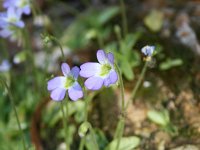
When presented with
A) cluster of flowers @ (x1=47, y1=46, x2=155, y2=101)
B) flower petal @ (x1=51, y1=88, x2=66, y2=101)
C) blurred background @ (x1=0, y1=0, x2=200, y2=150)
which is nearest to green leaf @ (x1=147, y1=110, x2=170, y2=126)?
blurred background @ (x1=0, y1=0, x2=200, y2=150)

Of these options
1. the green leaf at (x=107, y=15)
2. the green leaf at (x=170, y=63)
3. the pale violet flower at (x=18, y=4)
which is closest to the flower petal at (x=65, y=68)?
the pale violet flower at (x=18, y=4)

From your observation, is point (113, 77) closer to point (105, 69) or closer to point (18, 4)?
point (105, 69)

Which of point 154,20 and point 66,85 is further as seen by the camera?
point 154,20

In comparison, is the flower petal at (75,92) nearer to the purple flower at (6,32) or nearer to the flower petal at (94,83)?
the flower petal at (94,83)

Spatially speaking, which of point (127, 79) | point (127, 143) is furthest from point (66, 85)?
point (127, 79)

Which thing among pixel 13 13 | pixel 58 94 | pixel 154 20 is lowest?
pixel 58 94

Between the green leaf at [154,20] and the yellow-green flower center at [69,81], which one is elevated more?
the green leaf at [154,20]

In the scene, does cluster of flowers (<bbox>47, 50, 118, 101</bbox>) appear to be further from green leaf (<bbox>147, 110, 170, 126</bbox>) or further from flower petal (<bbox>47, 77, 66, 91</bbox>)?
green leaf (<bbox>147, 110, 170, 126</bbox>)
